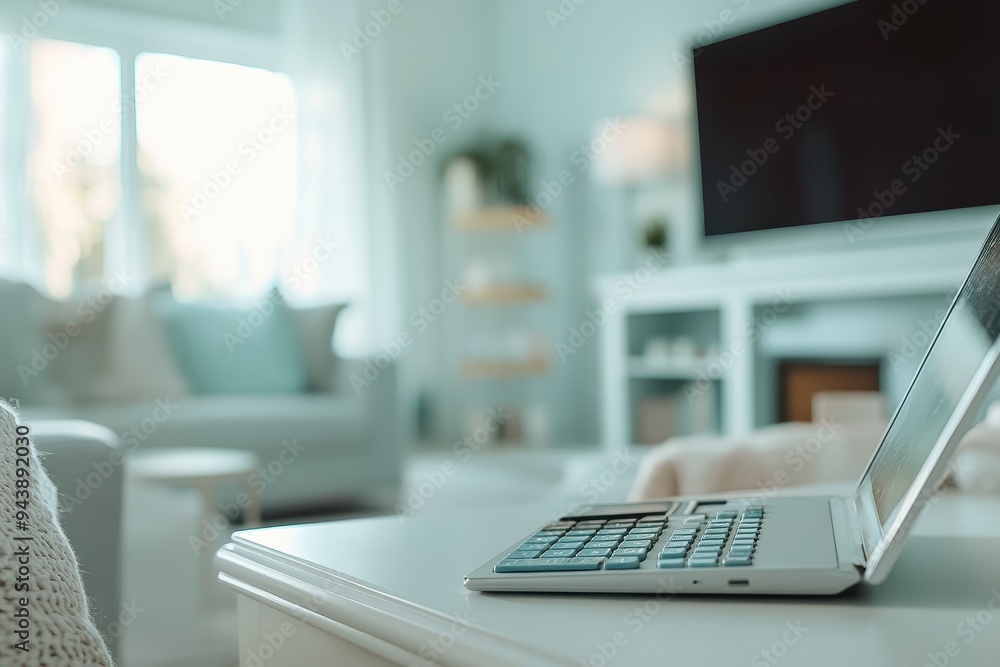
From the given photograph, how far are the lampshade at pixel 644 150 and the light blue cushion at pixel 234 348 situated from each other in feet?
5.45

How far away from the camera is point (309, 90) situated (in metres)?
4.92

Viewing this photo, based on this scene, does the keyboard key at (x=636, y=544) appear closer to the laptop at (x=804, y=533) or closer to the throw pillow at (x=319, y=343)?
the laptop at (x=804, y=533)

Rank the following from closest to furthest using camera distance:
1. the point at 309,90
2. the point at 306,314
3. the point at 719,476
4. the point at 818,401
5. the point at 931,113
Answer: the point at 719,476
the point at 818,401
the point at 931,113
the point at 306,314
the point at 309,90

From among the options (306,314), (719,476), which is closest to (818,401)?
(719,476)

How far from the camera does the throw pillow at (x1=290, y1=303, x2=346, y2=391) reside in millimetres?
3498

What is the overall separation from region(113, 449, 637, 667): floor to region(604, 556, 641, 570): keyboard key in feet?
3.19

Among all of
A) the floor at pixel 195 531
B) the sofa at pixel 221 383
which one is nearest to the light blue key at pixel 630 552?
the floor at pixel 195 531

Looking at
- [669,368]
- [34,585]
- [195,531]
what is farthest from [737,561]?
[669,368]

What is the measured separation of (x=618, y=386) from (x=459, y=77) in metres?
2.23

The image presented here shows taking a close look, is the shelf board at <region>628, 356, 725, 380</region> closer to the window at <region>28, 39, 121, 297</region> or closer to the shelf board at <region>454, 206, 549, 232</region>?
the shelf board at <region>454, 206, 549, 232</region>

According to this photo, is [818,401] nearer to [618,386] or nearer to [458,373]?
[618,386]

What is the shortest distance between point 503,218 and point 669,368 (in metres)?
1.38

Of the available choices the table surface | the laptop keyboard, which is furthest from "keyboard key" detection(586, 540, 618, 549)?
the table surface

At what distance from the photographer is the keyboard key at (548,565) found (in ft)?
1.51
